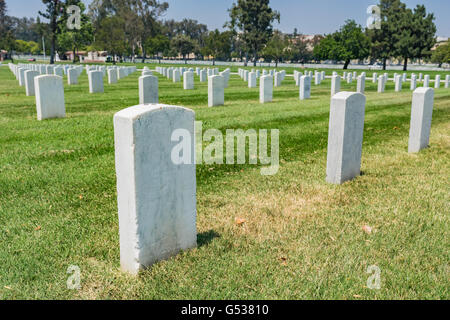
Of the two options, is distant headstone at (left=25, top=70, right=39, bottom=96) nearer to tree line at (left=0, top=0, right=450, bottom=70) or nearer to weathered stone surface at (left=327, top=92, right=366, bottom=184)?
weathered stone surface at (left=327, top=92, right=366, bottom=184)

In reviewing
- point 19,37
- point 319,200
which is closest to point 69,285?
point 319,200

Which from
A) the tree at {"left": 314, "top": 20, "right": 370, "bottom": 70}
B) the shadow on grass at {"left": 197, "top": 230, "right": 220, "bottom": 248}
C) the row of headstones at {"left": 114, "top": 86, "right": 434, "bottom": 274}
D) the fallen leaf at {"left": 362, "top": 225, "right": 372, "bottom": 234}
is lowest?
the shadow on grass at {"left": 197, "top": 230, "right": 220, "bottom": 248}

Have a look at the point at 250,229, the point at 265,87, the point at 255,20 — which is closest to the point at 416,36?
the point at 255,20

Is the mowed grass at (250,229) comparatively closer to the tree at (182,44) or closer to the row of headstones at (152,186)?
the row of headstones at (152,186)

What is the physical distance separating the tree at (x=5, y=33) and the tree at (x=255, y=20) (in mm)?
52697

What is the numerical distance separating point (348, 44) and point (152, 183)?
236 ft

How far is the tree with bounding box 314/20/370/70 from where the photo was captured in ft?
225

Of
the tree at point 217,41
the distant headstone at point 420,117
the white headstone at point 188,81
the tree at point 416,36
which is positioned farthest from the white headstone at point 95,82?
the tree at point 217,41

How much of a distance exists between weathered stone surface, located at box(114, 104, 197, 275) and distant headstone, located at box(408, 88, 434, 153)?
5.66 metres

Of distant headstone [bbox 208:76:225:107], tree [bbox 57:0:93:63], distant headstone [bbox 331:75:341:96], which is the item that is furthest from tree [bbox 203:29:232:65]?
distant headstone [bbox 208:76:225:107]

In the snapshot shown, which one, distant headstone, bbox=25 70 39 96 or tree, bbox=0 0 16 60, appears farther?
tree, bbox=0 0 16 60

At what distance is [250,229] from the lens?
4.02 metres

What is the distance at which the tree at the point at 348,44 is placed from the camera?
6856 centimetres

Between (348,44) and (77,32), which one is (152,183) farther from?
(77,32)
